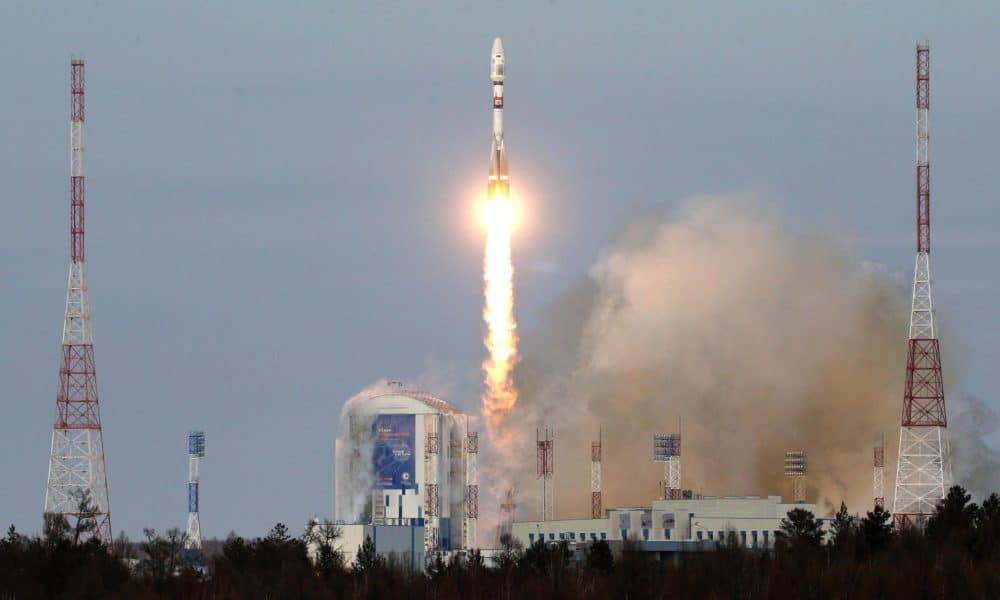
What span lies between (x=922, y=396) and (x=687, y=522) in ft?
42.4

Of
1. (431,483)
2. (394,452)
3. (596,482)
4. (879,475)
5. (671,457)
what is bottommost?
(596,482)

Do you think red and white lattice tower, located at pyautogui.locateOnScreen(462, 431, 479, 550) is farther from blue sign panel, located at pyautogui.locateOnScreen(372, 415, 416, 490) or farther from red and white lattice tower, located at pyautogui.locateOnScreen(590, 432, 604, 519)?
blue sign panel, located at pyautogui.locateOnScreen(372, 415, 416, 490)

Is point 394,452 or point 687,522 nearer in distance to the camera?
point 687,522

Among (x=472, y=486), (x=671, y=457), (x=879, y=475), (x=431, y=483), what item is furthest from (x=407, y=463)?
(x=879, y=475)

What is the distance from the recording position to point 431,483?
11850cm

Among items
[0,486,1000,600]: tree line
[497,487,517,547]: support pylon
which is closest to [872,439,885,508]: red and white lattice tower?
[0,486,1000,600]: tree line

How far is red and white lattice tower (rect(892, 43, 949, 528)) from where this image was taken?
93.8 metres

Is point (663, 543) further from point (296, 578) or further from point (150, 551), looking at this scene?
point (296, 578)

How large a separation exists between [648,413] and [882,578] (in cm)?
5091

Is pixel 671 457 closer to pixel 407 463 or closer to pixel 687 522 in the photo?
pixel 687 522

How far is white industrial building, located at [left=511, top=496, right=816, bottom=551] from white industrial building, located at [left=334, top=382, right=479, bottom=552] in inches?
506

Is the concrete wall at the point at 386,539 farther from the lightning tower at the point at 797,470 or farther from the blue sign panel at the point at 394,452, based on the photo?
the lightning tower at the point at 797,470

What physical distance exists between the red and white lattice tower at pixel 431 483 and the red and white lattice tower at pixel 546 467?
16.1 feet

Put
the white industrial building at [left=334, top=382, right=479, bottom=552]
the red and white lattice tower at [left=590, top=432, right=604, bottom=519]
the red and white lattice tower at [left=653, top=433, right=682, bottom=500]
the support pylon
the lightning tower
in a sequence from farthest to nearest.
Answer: the white industrial building at [left=334, top=382, right=479, bottom=552] < the support pylon < the red and white lattice tower at [left=590, top=432, right=604, bottom=519] < the red and white lattice tower at [left=653, top=433, right=682, bottom=500] < the lightning tower
